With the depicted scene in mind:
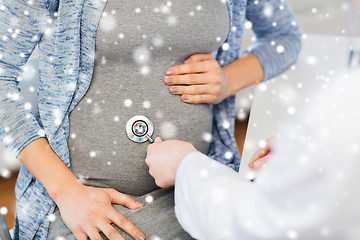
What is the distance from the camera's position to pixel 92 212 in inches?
24.1

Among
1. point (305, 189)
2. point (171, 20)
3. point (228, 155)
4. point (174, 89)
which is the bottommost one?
point (228, 155)

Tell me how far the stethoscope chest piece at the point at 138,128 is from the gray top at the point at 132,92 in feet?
0.04

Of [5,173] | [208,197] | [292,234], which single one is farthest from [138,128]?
[5,173]

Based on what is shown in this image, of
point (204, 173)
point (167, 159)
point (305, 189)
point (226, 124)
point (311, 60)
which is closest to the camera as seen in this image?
point (305, 189)

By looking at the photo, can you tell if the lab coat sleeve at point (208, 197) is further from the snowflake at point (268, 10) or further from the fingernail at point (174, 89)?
the snowflake at point (268, 10)

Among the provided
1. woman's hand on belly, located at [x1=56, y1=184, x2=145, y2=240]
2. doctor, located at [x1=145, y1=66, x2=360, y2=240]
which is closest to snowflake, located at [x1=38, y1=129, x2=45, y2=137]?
woman's hand on belly, located at [x1=56, y1=184, x2=145, y2=240]

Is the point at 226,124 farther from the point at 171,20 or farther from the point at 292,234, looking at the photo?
→ the point at 292,234

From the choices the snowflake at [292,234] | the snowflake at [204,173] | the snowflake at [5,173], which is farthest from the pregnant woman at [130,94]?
the snowflake at [5,173]

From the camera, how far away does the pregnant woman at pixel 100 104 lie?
0.64m

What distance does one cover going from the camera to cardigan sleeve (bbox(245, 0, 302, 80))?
36.9 inches

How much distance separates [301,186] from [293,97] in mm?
538

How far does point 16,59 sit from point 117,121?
0.22 m

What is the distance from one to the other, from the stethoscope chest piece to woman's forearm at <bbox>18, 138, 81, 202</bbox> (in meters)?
0.13

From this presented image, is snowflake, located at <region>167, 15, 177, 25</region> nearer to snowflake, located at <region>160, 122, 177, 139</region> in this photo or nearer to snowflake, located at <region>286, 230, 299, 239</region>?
snowflake, located at <region>160, 122, 177, 139</region>
